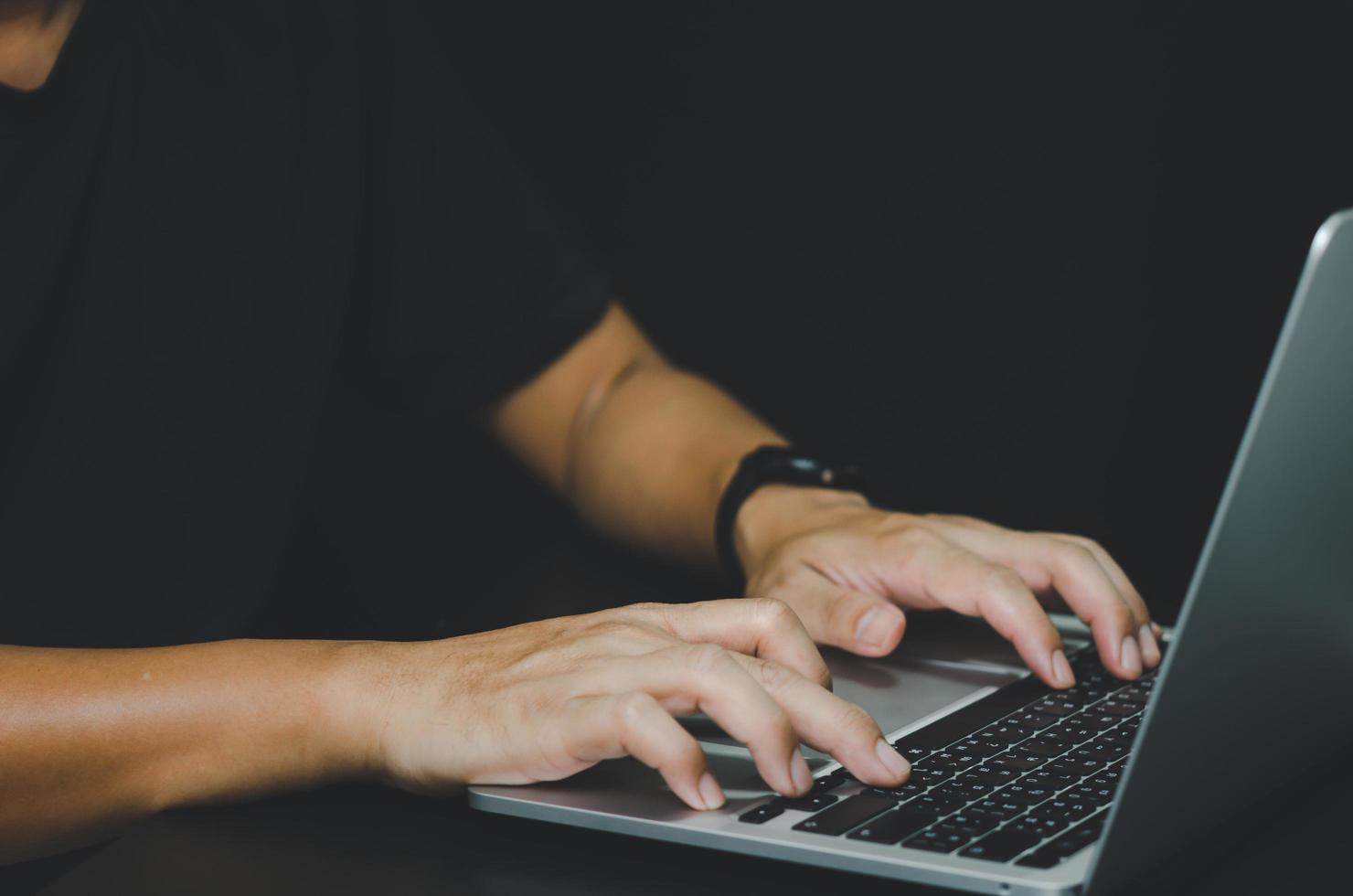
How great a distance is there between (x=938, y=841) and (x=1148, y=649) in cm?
33

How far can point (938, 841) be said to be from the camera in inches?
22.9

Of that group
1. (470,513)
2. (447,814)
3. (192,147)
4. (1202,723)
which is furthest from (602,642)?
(470,513)

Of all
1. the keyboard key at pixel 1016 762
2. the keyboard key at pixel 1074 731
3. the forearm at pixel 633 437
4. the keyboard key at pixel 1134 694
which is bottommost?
the keyboard key at pixel 1134 694

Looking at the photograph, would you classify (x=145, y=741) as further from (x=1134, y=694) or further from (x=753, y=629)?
(x=1134, y=694)

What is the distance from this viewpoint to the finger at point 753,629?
733 mm

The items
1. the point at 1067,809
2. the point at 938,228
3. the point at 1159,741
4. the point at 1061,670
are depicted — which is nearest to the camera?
the point at 1159,741

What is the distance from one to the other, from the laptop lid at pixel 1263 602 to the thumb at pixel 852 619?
276 mm

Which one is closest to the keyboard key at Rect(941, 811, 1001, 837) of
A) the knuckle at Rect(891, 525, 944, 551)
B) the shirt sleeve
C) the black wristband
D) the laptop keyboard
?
the laptop keyboard

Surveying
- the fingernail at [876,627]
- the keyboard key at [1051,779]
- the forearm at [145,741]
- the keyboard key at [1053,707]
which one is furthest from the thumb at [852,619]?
the forearm at [145,741]

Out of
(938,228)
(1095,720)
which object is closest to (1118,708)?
(1095,720)

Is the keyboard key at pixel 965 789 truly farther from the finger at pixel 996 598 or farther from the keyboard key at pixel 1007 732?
the finger at pixel 996 598

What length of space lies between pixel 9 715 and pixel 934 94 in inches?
52.1

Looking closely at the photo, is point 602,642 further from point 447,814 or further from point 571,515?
point 571,515

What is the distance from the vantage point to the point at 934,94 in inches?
67.6
